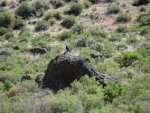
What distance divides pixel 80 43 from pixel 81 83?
9.65m

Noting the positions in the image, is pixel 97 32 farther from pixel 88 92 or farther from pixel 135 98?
pixel 135 98

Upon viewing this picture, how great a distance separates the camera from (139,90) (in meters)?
6.79

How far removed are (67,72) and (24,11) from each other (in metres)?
19.9

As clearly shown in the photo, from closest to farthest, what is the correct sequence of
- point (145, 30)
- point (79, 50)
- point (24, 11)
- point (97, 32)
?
point (79, 50), point (145, 30), point (97, 32), point (24, 11)

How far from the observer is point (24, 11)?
A: 26406 millimetres

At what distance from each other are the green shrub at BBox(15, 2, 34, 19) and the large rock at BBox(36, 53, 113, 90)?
19.1 m

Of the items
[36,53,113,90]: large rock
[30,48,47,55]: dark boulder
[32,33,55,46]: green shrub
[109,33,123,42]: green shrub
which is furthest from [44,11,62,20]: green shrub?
[36,53,113,90]: large rock

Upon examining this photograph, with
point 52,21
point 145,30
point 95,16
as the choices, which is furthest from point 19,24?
point 145,30

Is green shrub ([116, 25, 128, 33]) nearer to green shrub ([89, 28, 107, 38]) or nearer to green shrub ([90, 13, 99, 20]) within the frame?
green shrub ([89, 28, 107, 38])

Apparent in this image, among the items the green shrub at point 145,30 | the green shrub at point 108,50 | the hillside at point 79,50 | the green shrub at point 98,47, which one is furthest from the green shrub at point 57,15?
the green shrub at point 145,30

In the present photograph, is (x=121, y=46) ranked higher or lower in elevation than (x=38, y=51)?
higher

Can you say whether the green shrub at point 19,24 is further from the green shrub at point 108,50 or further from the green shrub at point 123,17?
the green shrub at point 108,50

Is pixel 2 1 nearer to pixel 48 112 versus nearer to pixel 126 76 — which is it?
pixel 126 76

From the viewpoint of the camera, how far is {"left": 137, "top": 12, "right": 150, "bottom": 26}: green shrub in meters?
20.0
